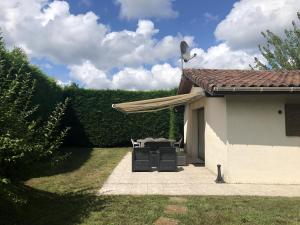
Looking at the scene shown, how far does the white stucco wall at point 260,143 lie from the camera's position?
41.8 feet

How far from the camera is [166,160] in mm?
15477

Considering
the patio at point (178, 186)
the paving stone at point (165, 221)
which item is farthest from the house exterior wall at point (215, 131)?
the paving stone at point (165, 221)

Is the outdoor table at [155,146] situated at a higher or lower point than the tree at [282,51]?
lower

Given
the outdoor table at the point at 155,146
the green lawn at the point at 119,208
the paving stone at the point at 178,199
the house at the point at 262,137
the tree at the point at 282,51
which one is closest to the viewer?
the green lawn at the point at 119,208

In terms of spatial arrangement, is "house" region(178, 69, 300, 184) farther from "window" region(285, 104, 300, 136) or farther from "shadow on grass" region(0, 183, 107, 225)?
"shadow on grass" region(0, 183, 107, 225)

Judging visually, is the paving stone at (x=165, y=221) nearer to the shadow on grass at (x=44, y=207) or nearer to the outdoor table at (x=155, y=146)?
the shadow on grass at (x=44, y=207)

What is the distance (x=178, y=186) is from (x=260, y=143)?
3.50m

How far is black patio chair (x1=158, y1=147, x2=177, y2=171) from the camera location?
15.4m

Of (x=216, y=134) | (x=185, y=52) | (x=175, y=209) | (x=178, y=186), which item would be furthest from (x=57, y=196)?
(x=185, y=52)

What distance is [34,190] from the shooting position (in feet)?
36.2

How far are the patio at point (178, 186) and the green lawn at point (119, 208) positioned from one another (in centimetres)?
77

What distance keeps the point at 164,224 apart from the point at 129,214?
1.10m

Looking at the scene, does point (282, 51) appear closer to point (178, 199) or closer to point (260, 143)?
point (260, 143)

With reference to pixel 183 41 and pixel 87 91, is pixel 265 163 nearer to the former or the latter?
pixel 183 41
